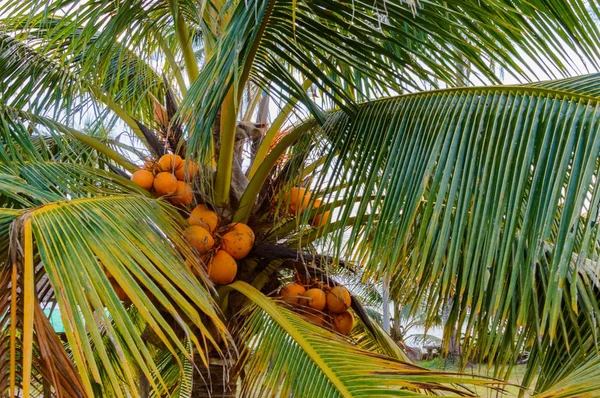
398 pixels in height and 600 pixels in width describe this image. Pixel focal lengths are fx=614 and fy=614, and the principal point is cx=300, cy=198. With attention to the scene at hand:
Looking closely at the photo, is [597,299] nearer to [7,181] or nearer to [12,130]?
[7,181]

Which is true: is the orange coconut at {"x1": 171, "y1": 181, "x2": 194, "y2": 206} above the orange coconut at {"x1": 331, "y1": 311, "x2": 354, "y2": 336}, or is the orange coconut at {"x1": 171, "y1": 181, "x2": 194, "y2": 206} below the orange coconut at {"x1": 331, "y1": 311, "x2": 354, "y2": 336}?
above

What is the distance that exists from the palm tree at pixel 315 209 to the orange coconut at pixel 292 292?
0.15 ft

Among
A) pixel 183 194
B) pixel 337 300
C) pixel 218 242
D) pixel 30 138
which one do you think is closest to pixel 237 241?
pixel 218 242

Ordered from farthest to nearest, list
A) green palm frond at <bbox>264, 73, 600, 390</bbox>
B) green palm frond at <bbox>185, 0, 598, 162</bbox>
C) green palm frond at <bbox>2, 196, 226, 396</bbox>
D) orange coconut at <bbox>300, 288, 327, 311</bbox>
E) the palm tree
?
1. orange coconut at <bbox>300, 288, 327, 311</bbox>
2. green palm frond at <bbox>185, 0, 598, 162</bbox>
3. green palm frond at <bbox>264, 73, 600, 390</bbox>
4. the palm tree
5. green palm frond at <bbox>2, 196, 226, 396</bbox>

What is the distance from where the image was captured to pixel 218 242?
1.66 m

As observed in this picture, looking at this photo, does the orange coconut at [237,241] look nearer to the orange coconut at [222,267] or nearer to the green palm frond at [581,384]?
the orange coconut at [222,267]

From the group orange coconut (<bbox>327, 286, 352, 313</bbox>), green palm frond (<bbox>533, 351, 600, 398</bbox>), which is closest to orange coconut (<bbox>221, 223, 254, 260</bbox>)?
orange coconut (<bbox>327, 286, 352, 313</bbox>)

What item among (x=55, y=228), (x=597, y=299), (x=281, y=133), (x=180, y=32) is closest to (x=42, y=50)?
(x=180, y=32)

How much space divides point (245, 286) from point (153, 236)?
0.42 metres

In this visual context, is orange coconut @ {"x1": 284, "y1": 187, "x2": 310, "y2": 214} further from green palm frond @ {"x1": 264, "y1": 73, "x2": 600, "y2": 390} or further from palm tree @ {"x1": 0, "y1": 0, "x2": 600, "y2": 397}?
green palm frond @ {"x1": 264, "y1": 73, "x2": 600, "y2": 390}

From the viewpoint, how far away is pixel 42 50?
7.26 ft

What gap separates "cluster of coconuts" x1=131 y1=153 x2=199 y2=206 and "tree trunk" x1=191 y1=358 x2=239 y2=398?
470 mm

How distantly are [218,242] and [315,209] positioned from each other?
0.28 metres

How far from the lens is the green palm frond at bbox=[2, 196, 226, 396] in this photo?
3.00 ft
